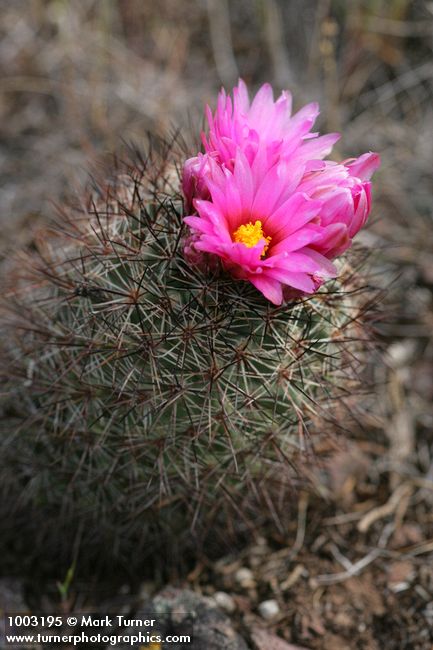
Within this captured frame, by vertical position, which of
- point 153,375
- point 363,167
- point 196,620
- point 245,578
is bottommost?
point 196,620

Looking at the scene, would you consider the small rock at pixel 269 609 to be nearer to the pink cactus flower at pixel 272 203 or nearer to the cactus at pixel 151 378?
the cactus at pixel 151 378

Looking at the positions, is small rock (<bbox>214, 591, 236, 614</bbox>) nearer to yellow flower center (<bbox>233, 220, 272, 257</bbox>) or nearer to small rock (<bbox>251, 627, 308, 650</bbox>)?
small rock (<bbox>251, 627, 308, 650</bbox>)

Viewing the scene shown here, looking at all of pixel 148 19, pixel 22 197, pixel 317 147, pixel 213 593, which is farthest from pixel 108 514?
pixel 148 19

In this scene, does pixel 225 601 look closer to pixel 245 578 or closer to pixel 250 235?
pixel 245 578

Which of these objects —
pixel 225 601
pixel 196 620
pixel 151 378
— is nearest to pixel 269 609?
pixel 225 601

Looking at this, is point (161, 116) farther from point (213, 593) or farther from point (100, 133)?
point (213, 593)

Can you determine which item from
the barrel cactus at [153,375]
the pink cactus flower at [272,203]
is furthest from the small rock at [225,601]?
the pink cactus flower at [272,203]
